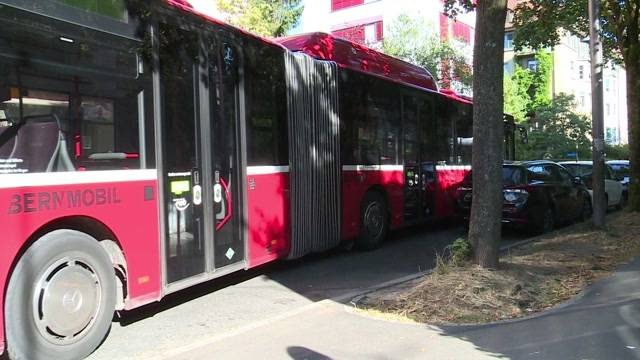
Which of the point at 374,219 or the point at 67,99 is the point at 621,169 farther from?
the point at 67,99

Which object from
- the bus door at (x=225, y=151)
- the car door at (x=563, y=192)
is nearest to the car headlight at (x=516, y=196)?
the car door at (x=563, y=192)

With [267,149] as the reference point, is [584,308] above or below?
below

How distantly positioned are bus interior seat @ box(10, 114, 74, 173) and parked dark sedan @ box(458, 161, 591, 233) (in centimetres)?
947

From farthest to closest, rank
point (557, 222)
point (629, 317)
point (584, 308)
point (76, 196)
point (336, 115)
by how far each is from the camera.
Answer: point (557, 222) → point (336, 115) → point (584, 308) → point (629, 317) → point (76, 196)

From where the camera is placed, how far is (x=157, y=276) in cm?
598

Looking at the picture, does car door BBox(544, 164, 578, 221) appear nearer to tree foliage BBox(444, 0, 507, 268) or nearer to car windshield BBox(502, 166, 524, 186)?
car windshield BBox(502, 166, 524, 186)

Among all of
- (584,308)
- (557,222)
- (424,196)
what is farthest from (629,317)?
(557,222)

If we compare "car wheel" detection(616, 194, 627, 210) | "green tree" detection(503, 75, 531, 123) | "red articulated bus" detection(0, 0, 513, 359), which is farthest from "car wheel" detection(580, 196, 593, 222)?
"green tree" detection(503, 75, 531, 123)

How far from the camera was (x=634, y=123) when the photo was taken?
14.8 m

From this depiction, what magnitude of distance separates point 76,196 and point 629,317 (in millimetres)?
5172

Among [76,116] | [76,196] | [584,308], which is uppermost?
[76,116]

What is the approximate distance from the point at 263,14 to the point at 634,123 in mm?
17027

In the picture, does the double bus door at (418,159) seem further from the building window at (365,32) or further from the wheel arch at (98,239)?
the building window at (365,32)

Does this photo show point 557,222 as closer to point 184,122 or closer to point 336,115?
point 336,115
